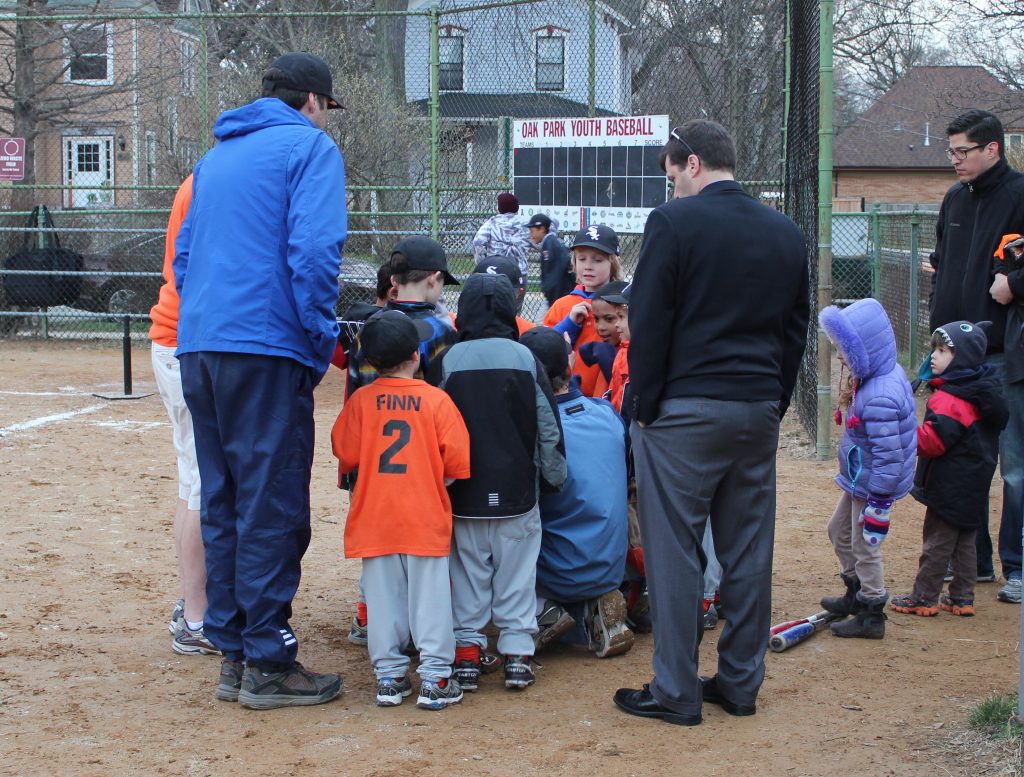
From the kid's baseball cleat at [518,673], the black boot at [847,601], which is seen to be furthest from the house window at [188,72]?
the kid's baseball cleat at [518,673]

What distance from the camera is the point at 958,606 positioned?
5.29 m

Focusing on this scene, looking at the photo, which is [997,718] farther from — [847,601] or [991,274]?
[991,274]

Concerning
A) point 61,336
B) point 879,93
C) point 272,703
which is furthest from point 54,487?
point 879,93

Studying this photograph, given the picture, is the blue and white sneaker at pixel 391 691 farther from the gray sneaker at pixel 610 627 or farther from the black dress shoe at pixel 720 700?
the black dress shoe at pixel 720 700

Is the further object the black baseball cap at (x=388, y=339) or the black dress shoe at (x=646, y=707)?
the black baseball cap at (x=388, y=339)

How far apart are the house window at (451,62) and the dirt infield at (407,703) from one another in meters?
7.67

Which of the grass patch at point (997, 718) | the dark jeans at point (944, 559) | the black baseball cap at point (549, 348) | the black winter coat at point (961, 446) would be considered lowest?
the grass patch at point (997, 718)

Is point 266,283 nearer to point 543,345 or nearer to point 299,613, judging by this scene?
point 543,345

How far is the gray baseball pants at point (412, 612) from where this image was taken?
165 inches

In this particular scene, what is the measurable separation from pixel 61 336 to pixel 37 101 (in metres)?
3.68

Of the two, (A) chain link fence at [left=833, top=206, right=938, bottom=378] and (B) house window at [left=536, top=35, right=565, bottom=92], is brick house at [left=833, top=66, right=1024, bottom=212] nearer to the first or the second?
(A) chain link fence at [left=833, top=206, right=938, bottom=378]

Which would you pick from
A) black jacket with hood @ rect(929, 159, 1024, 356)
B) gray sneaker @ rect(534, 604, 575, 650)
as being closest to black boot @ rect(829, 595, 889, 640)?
gray sneaker @ rect(534, 604, 575, 650)

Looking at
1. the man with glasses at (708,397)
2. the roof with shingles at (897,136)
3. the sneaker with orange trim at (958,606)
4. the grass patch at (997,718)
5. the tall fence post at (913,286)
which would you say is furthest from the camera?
the roof with shingles at (897,136)

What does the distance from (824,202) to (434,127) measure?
15.1ft
